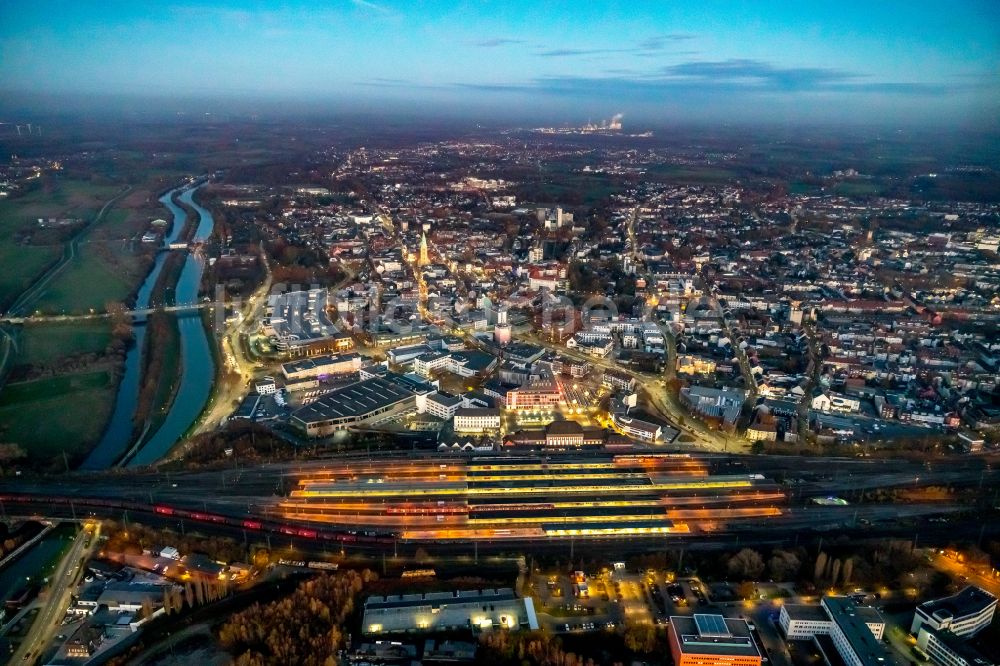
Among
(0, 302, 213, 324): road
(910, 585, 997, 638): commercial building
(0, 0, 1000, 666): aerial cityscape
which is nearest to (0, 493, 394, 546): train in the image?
(0, 0, 1000, 666): aerial cityscape

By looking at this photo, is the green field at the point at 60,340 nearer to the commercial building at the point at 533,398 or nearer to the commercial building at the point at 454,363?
the commercial building at the point at 454,363

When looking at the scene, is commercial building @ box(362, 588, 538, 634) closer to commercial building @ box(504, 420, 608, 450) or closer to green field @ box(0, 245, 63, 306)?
commercial building @ box(504, 420, 608, 450)

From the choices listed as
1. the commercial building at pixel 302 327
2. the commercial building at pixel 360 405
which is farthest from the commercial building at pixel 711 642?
the commercial building at pixel 302 327

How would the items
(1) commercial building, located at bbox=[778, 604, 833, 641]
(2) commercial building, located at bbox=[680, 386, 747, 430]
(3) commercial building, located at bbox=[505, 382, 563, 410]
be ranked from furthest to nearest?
1. (3) commercial building, located at bbox=[505, 382, 563, 410]
2. (2) commercial building, located at bbox=[680, 386, 747, 430]
3. (1) commercial building, located at bbox=[778, 604, 833, 641]

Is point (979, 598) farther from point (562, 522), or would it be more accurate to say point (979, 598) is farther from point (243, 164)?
point (243, 164)

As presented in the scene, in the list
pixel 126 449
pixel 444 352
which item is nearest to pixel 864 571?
pixel 444 352

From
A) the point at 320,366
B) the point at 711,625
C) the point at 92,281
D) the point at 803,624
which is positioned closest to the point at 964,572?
the point at 803,624
